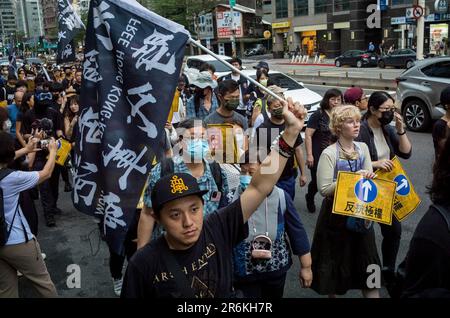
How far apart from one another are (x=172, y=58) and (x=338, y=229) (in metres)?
1.82

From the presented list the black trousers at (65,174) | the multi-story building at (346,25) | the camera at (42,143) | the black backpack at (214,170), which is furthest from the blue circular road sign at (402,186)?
the multi-story building at (346,25)

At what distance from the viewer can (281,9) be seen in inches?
2226

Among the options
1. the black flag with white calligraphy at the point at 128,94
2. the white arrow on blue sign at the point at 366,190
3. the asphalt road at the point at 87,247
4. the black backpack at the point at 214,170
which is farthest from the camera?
the asphalt road at the point at 87,247

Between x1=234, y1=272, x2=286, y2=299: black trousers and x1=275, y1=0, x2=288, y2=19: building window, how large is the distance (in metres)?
56.1

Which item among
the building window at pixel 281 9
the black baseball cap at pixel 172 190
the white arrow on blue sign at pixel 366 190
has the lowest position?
the white arrow on blue sign at pixel 366 190

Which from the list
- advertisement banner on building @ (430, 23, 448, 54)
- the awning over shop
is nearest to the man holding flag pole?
advertisement banner on building @ (430, 23, 448, 54)

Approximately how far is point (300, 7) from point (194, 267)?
55.2m

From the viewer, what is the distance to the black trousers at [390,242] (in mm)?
4168

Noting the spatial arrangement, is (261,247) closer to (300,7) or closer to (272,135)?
(272,135)

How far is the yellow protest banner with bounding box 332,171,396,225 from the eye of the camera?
346 cm

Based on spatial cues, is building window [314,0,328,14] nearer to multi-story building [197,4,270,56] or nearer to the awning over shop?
the awning over shop

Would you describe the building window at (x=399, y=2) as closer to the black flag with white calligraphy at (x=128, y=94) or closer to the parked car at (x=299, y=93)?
the parked car at (x=299, y=93)

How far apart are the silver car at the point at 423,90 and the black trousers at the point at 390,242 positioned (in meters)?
6.78
